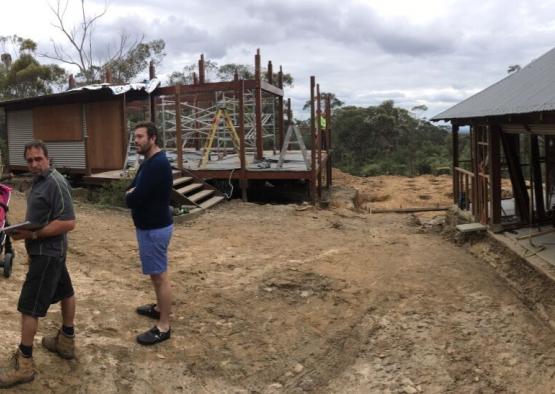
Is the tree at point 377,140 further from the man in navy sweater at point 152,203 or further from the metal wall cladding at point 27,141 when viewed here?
the man in navy sweater at point 152,203

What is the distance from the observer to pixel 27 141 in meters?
Answer: 15.5

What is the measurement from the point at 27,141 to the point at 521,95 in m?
13.3

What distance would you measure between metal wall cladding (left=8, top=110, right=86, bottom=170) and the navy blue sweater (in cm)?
1020

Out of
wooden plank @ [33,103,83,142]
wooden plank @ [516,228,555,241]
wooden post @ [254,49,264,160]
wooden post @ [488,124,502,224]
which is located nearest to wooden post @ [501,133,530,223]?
wooden post @ [488,124,502,224]

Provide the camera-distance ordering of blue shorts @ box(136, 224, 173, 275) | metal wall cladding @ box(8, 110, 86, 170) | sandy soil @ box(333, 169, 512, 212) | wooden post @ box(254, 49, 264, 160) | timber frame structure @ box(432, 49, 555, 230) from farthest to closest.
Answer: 1. sandy soil @ box(333, 169, 512, 212)
2. metal wall cladding @ box(8, 110, 86, 170)
3. wooden post @ box(254, 49, 264, 160)
4. timber frame structure @ box(432, 49, 555, 230)
5. blue shorts @ box(136, 224, 173, 275)

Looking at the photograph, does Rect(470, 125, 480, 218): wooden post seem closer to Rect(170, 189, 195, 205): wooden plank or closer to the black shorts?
Rect(170, 189, 195, 205): wooden plank

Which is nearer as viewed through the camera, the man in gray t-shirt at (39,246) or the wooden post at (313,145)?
the man in gray t-shirt at (39,246)

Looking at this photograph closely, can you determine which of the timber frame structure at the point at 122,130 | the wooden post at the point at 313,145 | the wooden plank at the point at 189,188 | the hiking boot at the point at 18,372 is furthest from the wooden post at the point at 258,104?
the hiking boot at the point at 18,372

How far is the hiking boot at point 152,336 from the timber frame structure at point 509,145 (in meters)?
4.43

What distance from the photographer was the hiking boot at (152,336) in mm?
4438

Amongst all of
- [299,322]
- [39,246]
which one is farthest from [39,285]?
[299,322]

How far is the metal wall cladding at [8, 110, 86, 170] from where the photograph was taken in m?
14.2

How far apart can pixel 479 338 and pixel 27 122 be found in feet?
46.1

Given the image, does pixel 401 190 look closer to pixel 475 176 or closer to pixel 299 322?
pixel 475 176
